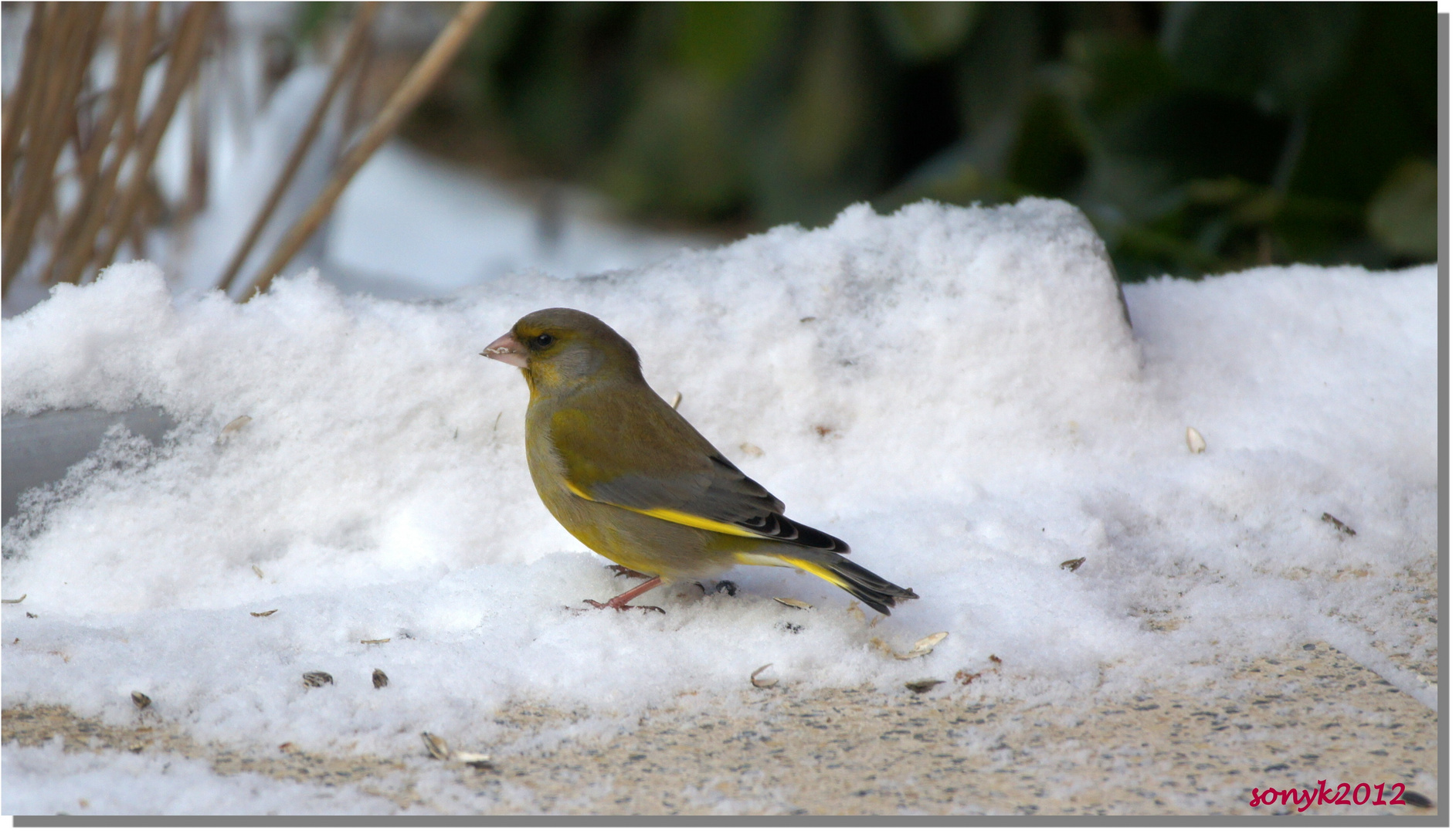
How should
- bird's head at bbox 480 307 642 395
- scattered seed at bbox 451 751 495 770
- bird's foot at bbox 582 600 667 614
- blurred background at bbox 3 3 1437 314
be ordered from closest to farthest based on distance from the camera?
scattered seed at bbox 451 751 495 770 → bird's foot at bbox 582 600 667 614 → bird's head at bbox 480 307 642 395 → blurred background at bbox 3 3 1437 314

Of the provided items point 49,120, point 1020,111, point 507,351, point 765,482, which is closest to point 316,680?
point 507,351

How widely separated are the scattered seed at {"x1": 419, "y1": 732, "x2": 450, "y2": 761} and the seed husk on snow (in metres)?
0.78

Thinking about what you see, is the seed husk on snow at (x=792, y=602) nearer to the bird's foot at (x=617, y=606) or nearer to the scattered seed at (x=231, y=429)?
the bird's foot at (x=617, y=606)

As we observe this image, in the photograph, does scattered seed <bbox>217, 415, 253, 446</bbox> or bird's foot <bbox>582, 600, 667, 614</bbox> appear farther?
scattered seed <bbox>217, 415, 253, 446</bbox>

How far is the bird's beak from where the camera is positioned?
8.91 feet

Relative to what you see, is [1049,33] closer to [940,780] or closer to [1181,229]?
[1181,229]

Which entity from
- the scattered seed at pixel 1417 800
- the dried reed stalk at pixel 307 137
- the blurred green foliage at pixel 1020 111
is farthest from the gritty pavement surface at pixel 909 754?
the blurred green foliage at pixel 1020 111

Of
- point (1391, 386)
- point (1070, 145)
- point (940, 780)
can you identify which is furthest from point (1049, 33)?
point (940, 780)

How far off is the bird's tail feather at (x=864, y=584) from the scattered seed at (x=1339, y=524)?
1.09 metres

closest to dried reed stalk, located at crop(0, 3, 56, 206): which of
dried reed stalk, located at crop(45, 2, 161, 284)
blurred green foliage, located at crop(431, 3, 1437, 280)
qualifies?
dried reed stalk, located at crop(45, 2, 161, 284)

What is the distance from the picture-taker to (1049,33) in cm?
616

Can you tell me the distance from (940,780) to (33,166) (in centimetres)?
261

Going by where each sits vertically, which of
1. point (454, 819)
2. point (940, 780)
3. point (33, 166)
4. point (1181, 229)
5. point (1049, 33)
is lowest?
point (454, 819)

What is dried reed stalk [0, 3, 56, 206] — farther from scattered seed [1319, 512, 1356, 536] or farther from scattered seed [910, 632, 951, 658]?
scattered seed [1319, 512, 1356, 536]
